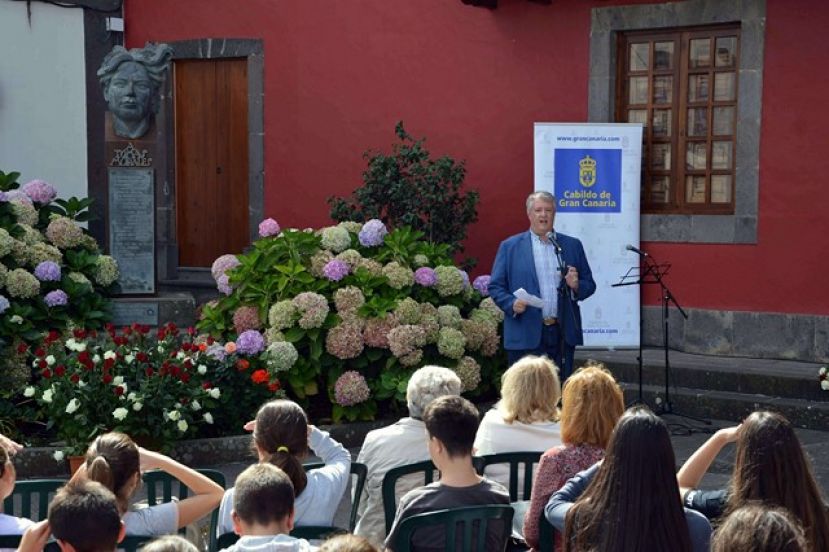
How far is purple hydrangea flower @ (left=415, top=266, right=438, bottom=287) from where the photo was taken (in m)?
9.16

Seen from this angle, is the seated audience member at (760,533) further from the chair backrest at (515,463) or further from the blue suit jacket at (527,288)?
the blue suit jacket at (527,288)

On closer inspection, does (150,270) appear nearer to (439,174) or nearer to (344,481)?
(439,174)

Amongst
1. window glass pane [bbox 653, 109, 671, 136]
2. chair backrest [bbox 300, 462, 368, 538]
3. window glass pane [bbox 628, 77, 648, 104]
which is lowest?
chair backrest [bbox 300, 462, 368, 538]

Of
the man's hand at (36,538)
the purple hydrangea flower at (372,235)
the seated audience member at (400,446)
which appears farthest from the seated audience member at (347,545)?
the purple hydrangea flower at (372,235)

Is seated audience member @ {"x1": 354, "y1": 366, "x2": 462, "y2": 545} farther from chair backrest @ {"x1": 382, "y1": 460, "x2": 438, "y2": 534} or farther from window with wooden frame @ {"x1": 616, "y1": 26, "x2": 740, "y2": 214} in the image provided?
window with wooden frame @ {"x1": 616, "y1": 26, "x2": 740, "y2": 214}

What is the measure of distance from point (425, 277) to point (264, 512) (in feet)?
18.7

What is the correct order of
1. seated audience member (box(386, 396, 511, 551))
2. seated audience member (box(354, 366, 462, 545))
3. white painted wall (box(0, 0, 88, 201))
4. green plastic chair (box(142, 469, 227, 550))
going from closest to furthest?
1. seated audience member (box(386, 396, 511, 551))
2. green plastic chair (box(142, 469, 227, 550))
3. seated audience member (box(354, 366, 462, 545))
4. white painted wall (box(0, 0, 88, 201))

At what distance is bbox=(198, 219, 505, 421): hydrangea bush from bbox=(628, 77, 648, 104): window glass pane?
2.12 m

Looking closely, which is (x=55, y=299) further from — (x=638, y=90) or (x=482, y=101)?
(x=638, y=90)

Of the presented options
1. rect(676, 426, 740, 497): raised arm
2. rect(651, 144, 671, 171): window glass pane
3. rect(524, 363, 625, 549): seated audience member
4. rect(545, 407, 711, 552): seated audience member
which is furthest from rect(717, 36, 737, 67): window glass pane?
rect(545, 407, 711, 552): seated audience member

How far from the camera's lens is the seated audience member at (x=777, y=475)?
3.46m

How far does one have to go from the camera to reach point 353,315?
8781mm

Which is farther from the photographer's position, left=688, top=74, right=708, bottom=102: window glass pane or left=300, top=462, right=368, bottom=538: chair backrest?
left=688, top=74, right=708, bottom=102: window glass pane

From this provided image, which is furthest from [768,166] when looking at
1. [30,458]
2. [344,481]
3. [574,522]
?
[574,522]
